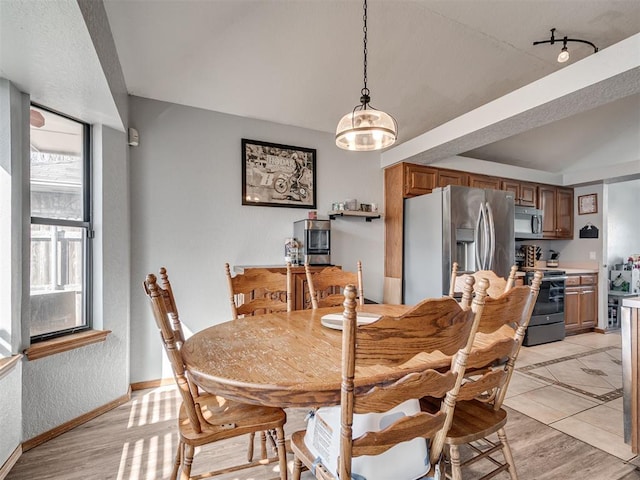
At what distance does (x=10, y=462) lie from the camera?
5.88ft

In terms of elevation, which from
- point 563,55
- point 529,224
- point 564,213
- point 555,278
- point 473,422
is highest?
point 563,55

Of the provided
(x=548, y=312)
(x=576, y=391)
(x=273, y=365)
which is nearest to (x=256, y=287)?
(x=273, y=365)

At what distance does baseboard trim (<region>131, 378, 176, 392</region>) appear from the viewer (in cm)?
283

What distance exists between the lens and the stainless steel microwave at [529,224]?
4609mm

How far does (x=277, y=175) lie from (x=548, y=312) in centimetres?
385

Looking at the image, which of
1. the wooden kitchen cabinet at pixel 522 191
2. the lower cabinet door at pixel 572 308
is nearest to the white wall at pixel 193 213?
the wooden kitchen cabinet at pixel 522 191

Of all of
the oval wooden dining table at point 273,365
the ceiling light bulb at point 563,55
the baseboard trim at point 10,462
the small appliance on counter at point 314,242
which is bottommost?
the baseboard trim at point 10,462

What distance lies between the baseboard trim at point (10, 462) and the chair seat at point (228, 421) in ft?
3.95

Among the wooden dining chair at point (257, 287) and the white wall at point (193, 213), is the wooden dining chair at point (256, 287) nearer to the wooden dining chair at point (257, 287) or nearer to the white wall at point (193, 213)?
the wooden dining chair at point (257, 287)

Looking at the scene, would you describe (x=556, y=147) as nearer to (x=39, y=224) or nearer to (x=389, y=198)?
(x=389, y=198)

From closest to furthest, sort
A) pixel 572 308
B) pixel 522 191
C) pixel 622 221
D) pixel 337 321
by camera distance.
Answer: pixel 337 321
pixel 572 308
pixel 522 191
pixel 622 221

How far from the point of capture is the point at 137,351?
286 cm

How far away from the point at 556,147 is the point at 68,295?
5.87 m

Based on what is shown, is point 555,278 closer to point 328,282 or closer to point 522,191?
point 522,191
